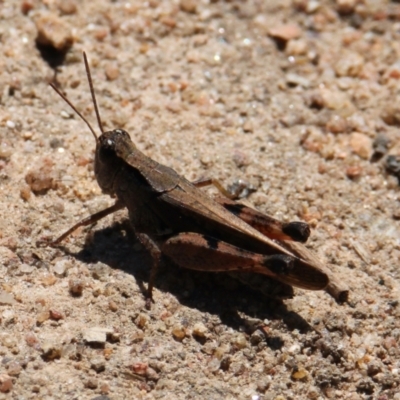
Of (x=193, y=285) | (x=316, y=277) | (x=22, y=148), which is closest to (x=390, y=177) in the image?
(x=316, y=277)

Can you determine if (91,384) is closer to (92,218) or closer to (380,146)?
(92,218)

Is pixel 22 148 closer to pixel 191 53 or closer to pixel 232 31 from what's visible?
pixel 191 53

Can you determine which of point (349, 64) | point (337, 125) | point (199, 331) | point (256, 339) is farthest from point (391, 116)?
point (199, 331)

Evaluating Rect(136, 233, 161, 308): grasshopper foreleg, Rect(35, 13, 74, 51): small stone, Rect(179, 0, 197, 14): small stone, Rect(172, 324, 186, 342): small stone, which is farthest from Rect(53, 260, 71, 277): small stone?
Rect(179, 0, 197, 14): small stone

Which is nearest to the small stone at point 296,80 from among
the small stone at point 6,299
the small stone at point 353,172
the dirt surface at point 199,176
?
the dirt surface at point 199,176

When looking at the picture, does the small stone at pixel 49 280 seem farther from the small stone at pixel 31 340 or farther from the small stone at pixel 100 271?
the small stone at pixel 31 340

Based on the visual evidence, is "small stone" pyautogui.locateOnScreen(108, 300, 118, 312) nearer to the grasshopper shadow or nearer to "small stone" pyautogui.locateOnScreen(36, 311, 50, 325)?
the grasshopper shadow
